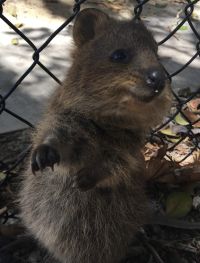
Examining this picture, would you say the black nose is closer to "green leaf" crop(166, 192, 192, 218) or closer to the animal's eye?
the animal's eye

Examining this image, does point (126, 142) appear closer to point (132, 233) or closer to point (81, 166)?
point (81, 166)

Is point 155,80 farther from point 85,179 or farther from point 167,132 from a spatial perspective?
point 167,132

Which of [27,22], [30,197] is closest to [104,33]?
[30,197]

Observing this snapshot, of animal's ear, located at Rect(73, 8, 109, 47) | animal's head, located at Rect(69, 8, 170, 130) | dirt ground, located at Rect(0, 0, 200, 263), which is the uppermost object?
animal's ear, located at Rect(73, 8, 109, 47)

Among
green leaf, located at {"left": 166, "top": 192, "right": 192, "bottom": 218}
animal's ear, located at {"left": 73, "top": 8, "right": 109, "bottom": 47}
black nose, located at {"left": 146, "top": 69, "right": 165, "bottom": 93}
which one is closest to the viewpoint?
black nose, located at {"left": 146, "top": 69, "right": 165, "bottom": 93}

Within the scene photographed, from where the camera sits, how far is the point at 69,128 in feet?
8.22

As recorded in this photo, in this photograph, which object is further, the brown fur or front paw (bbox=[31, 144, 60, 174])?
the brown fur

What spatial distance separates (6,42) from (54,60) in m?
0.41

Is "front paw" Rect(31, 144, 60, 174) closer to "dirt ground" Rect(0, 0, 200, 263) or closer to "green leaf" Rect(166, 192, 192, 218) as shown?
"dirt ground" Rect(0, 0, 200, 263)

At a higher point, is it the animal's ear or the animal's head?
the animal's ear

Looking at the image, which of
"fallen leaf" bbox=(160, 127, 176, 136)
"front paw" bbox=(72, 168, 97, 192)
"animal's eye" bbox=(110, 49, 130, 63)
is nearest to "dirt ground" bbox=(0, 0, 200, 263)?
"fallen leaf" bbox=(160, 127, 176, 136)

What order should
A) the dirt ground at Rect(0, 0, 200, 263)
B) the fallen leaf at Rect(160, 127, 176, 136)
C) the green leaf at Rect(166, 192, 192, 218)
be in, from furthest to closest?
the fallen leaf at Rect(160, 127, 176, 136), the green leaf at Rect(166, 192, 192, 218), the dirt ground at Rect(0, 0, 200, 263)

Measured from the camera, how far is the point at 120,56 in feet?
8.06

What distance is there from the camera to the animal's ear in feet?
8.67
